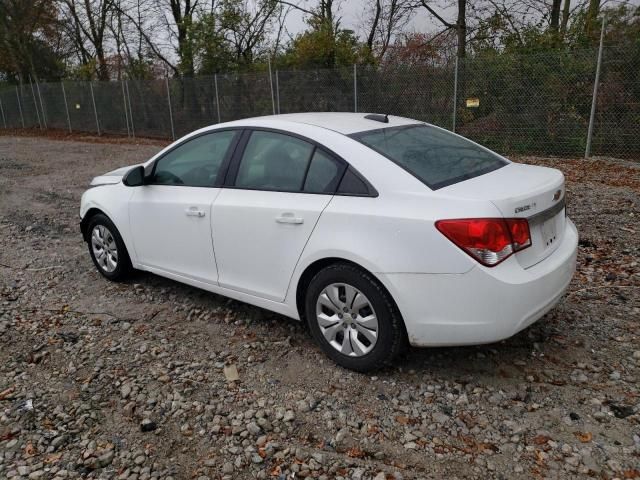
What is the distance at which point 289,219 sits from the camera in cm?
333

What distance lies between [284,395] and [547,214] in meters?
1.87

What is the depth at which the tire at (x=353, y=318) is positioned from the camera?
301 centimetres

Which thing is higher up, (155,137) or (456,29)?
(456,29)

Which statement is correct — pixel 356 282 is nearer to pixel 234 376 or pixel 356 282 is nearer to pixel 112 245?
pixel 234 376

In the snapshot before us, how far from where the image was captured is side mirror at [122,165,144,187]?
4.31 meters

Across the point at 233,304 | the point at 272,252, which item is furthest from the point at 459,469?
the point at 233,304

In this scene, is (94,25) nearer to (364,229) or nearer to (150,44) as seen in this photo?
(150,44)

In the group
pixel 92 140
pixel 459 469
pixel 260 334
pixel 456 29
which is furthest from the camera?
pixel 92 140

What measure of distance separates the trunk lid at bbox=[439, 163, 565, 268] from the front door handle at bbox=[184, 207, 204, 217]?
71.0 inches

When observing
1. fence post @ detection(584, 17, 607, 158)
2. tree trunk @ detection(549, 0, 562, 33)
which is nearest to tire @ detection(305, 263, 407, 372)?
fence post @ detection(584, 17, 607, 158)

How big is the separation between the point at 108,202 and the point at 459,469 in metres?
3.71

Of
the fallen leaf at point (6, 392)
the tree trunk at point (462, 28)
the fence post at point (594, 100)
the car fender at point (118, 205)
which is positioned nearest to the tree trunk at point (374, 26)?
the tree trunk at point (462, 28)

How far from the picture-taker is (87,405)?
310 cm

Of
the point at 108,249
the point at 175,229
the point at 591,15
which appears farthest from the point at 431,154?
the point at 591,15
